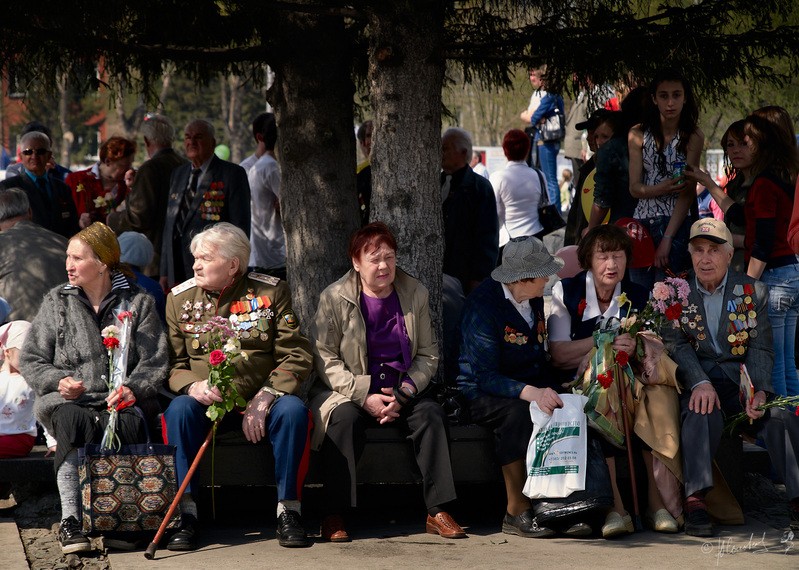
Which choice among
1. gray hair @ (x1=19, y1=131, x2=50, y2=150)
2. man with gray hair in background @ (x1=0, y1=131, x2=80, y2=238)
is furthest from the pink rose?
gray hair @ (x1=19, y1=131, x2=50, y2=150)

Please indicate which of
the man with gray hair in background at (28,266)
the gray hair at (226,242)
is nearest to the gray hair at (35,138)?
the man with gray hair in background at (28,266)

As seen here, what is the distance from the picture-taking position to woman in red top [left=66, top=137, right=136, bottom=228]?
30.8ft

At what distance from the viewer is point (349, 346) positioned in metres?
5.89

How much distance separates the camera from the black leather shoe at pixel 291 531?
18.0ft

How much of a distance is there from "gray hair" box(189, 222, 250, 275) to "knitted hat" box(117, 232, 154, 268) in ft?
3.58

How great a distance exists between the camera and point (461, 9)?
7.44 m

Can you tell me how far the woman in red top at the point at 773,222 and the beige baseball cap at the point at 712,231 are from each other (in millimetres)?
670

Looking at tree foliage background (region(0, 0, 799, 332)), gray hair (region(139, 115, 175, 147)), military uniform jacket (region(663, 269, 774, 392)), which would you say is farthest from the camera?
gray hair (region(139, 115, 175, 147))

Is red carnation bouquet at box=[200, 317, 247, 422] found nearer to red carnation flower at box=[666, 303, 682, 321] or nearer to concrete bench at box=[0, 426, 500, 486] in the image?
concrete bench at box=[0, 426, 500, 486]

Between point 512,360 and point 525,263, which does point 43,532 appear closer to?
point 512,360

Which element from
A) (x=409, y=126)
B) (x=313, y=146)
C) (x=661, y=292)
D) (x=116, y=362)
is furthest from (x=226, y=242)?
(x=661, y=292)

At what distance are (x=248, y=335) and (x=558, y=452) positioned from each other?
5.13 ft

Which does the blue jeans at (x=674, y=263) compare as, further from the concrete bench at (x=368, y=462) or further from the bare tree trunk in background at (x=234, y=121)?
the bare tree trunk in background at (x=234, y=121)

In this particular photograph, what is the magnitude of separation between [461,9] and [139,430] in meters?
3.35
